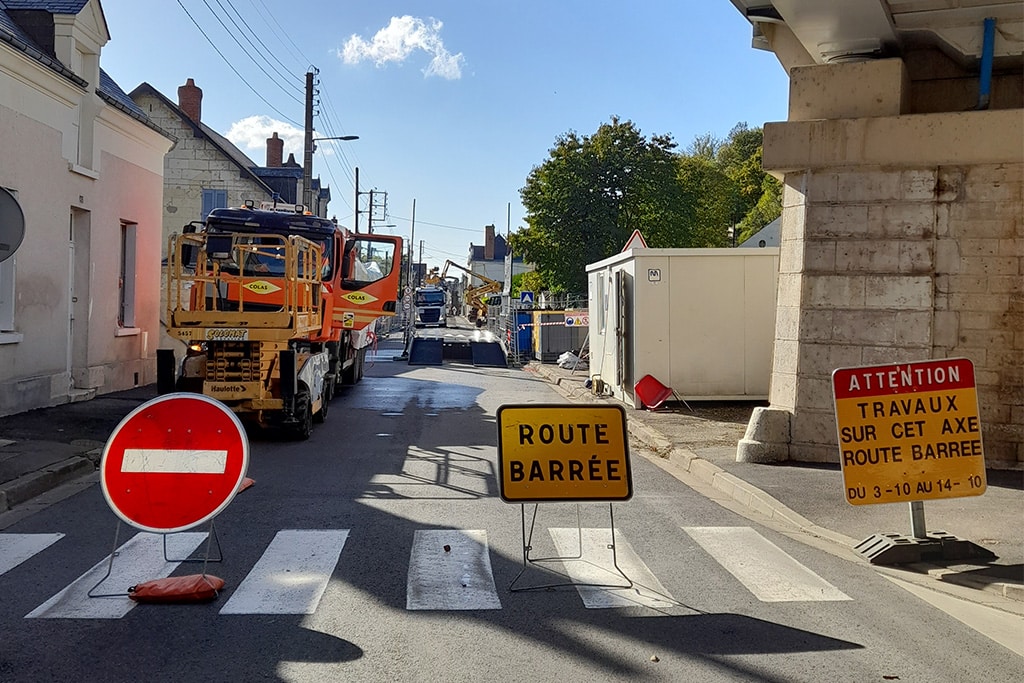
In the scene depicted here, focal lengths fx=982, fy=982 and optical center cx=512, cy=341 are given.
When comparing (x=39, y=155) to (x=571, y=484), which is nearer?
(x=571, y=484)

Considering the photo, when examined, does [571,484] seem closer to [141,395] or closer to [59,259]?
[59,259]

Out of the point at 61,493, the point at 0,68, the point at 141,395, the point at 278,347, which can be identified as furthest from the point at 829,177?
the point at 141,395

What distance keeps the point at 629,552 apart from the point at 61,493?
5.64m

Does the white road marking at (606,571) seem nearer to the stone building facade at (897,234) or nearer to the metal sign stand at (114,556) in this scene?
the metal sign stand at (114,556)

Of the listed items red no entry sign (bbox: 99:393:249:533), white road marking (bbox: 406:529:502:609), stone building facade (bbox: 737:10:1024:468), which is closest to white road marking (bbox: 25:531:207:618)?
red no entry sign (bbox: 99:393:249:533)

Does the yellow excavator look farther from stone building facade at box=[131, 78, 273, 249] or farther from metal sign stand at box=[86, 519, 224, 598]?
metal sign stand at box=[86, 519, 224, 598]

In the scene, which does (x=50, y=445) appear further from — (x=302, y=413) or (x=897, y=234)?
(x=897, y=234)

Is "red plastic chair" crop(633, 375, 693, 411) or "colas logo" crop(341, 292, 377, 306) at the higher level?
"colas logo" crop(341, 292, 377, 306)

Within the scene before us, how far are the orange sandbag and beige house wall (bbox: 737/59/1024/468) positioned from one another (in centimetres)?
713

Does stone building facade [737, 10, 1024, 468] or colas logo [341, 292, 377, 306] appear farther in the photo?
colas logo [341, 292, 377, 306]

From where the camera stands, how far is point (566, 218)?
46.6 meters

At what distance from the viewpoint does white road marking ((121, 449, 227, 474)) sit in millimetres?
6078

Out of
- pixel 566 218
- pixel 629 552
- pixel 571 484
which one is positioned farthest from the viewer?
pixel 566 218

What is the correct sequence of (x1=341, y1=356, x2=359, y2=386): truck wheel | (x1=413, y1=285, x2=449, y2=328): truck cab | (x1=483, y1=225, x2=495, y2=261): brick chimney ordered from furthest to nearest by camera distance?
(x1=483, y1=225, x2=495, y2=261): brick chimney < (x1=413, y1=285, x2=449, y2=328): truck cab < (x1=341, y1=356, x2=359, y2=386): truck wheel
